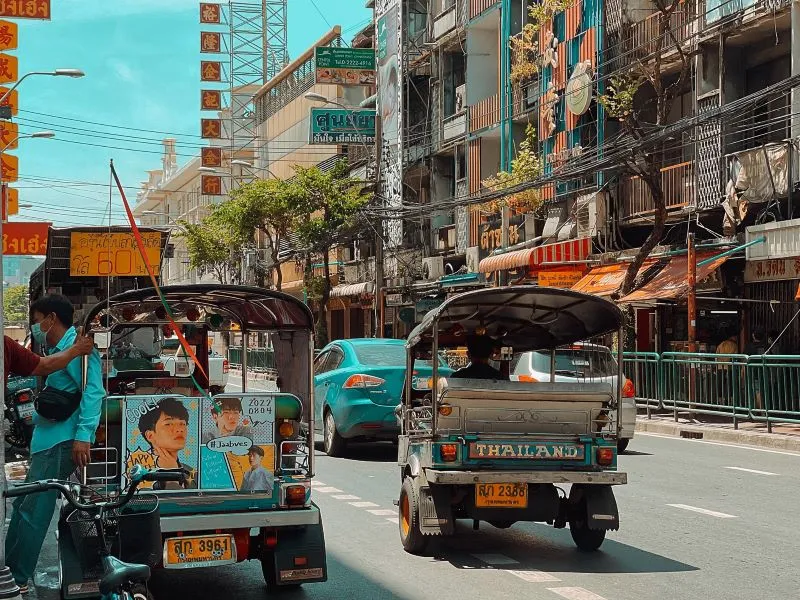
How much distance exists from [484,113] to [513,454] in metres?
30.3

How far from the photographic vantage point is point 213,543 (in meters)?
7.13

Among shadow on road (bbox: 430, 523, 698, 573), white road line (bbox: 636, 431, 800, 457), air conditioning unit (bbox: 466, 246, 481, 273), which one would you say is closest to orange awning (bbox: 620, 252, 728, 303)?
white road line (bbox: 636, 431, 800, 457)

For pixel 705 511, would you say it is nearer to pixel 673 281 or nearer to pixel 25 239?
pixel 673 281

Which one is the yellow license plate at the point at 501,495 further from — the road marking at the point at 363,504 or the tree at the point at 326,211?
the tree at the point at 326,211

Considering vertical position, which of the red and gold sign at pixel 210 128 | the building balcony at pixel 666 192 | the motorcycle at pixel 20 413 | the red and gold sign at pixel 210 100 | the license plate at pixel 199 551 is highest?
the red and gold sign at pixel 210 100

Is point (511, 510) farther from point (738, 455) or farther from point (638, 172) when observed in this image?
point (638, 172)

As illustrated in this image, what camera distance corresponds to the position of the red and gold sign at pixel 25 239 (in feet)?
121

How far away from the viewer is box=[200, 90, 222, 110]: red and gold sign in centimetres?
6706

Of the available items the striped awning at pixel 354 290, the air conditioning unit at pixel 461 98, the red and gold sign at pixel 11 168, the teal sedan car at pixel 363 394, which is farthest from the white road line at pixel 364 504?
the striped awning at pixel 354 290

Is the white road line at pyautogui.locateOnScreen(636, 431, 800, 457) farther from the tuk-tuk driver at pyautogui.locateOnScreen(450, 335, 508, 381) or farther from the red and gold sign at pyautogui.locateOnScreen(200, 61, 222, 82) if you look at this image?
the red and gold sign at pyautogui.locateOnScreen(200, 61, 222, 82)

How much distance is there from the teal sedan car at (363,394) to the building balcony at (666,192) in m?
12.2

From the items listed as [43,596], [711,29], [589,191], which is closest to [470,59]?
[589,191]

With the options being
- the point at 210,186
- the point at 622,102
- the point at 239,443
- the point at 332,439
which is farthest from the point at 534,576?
the point at 210,186

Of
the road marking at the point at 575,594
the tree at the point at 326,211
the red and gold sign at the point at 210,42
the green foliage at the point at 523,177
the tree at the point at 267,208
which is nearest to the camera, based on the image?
the road marking at the point at 575,594
